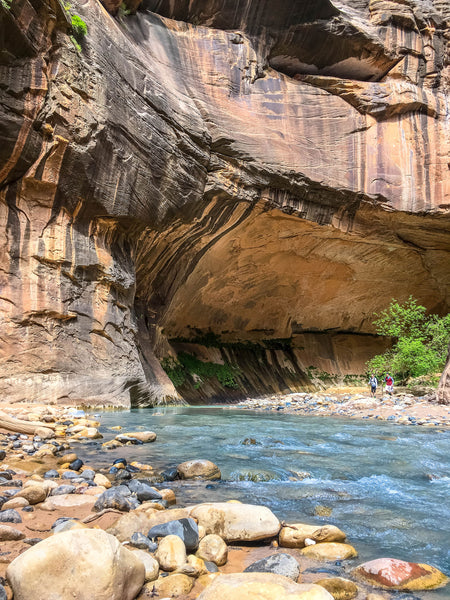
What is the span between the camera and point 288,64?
17.6m

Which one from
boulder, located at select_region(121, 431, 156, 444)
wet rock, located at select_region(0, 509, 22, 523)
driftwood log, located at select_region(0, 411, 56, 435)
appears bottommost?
boulder, located at select_region(121, 431, 156, 444)

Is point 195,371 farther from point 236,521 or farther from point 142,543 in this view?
point 142,543

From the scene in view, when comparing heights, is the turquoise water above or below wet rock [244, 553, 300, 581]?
below

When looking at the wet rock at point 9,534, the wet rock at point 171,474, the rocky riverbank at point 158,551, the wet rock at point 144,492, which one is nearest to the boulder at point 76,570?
the rocky riverbank at point 158,551

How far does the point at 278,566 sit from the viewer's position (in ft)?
6.41

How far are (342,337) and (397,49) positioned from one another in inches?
Answer: 628

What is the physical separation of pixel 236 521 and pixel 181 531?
0.36 m

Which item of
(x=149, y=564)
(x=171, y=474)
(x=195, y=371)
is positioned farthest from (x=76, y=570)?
(x=195, y=371)

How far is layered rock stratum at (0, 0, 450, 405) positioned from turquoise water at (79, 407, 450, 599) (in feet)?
16.5

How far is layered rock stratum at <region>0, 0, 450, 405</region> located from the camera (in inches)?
388

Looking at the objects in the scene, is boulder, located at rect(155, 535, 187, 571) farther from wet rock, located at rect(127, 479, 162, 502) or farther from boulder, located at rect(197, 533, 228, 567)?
wet rock, located at rect(127, 479, 162, 502)

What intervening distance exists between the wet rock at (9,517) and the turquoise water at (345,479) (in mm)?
A: 1088

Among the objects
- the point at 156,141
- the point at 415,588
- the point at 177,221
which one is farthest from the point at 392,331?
the point at 415,588

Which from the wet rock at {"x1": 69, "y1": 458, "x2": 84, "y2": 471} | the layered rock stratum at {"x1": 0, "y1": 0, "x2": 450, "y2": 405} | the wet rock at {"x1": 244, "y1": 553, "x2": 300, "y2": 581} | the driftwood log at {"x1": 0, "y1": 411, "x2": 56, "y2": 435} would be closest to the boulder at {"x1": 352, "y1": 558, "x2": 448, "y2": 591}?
the wet rock at {"x1": 244, "y1": 553, "x2": 300, "y2": 581}
